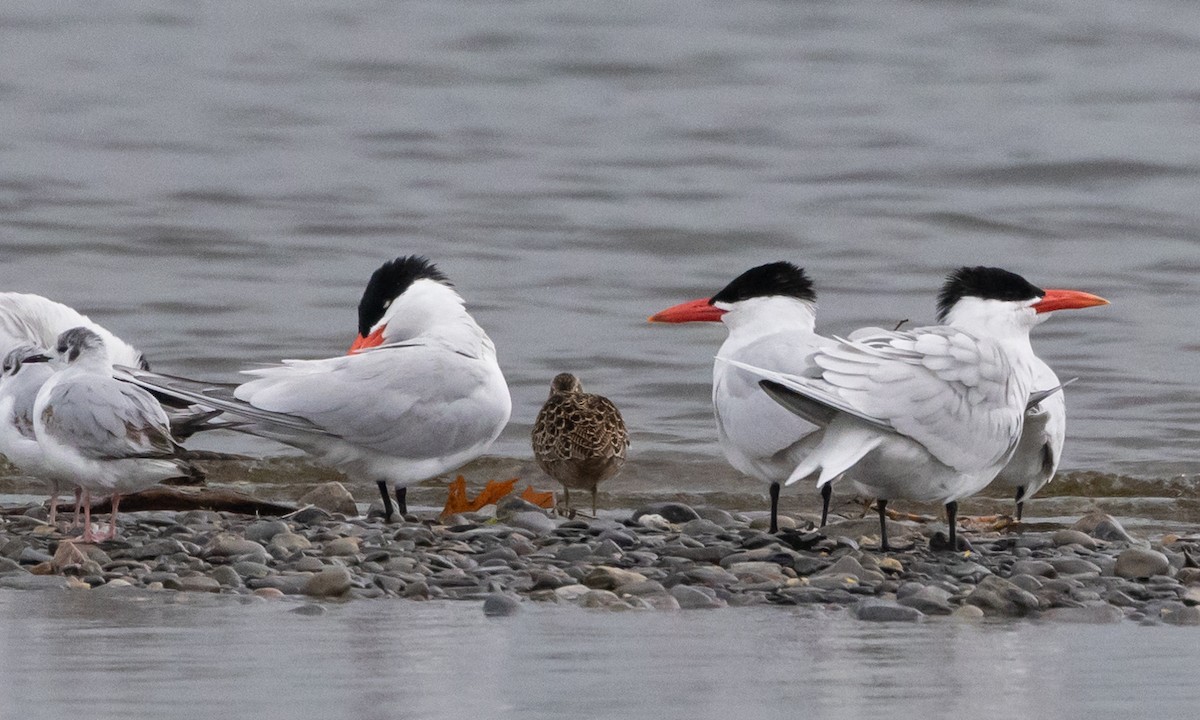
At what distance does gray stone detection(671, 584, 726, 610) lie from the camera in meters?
5.08

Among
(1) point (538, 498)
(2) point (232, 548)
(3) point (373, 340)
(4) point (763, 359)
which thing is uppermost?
(4) point (763, 359)

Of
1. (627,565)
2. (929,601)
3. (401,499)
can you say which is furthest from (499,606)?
(401,499)

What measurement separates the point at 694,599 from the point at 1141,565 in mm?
1492

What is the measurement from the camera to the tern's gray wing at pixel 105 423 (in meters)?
6.22

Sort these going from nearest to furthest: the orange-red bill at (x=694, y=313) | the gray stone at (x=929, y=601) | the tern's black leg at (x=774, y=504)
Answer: the gray stone at (x=929, y=601) → the tern's black leg at (x=774, y=504) → the orange-red bill at (x=694, y=313)

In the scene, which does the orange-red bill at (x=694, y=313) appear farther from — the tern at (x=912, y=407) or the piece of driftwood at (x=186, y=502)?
the piece of driftwood at (x=186, y=502)

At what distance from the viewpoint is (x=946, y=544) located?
6.37m

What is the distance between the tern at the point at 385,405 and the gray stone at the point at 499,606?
2.04m

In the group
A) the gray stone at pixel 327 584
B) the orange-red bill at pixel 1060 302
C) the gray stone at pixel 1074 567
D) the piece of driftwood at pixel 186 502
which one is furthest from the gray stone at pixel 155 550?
the orange-red bill at pixel 1060 302

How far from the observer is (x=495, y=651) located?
14.1 ft

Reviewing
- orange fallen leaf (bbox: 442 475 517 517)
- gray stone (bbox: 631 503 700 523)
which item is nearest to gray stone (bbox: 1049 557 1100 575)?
gray stone (bbox: 631 503 700 523)

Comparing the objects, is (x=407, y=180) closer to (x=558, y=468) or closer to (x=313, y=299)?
(x=313, y=299)

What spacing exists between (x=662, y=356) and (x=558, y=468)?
4063 mm

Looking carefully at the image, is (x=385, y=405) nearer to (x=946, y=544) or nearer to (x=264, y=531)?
(x=264, y=531)
